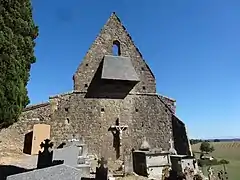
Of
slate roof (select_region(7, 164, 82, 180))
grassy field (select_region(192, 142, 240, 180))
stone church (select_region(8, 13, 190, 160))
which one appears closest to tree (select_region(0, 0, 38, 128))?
slate roof (select_region(7, 164, 82, 180))

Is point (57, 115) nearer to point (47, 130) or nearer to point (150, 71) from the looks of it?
point (47, 130)

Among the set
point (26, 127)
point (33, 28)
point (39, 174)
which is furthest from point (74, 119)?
point (39, 174)

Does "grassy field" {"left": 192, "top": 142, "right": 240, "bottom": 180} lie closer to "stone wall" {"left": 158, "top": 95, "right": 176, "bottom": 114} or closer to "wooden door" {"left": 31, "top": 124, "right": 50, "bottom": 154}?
"stone wall" {"left": 158, "top": 95, "right": 176, "bottom": 114}

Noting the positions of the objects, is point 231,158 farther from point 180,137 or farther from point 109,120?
point 109,120

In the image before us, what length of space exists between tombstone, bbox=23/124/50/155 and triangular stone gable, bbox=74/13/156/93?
4.32 meters

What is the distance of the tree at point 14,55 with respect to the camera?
8844mm

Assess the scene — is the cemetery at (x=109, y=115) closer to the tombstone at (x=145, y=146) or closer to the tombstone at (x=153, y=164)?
the tombstone at (x=145, y=146)

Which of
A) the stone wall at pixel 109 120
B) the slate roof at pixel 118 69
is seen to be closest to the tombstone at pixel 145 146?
the stone wall at pixel 109 120

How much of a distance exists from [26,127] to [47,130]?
1.36 m

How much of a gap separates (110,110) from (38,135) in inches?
211

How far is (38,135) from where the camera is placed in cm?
1580

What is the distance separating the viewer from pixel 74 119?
57.0ft

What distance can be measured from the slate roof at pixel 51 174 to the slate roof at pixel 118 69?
40.8 ft

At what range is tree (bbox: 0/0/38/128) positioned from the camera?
348 inches
